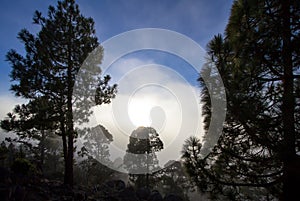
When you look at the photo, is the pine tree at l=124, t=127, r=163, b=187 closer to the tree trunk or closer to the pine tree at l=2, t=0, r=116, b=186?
the pine tree at l=2, t=0, r=116, b=186

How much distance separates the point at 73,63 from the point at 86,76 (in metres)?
0.99

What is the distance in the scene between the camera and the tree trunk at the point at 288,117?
3.56m

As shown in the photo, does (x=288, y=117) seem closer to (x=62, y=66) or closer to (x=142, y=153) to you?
(x=62, y=66)

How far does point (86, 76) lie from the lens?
11.6m

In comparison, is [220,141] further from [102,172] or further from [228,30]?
[102,172]

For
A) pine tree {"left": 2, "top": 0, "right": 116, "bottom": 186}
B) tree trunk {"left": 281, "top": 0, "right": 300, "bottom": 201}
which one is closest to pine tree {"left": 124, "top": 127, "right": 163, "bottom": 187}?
pine tree {"left": 2, "top": 0, "right": 116, "bottom": 186}

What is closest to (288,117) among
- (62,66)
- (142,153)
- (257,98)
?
(257,98)

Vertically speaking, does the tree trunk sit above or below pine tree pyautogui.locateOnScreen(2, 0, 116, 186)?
below

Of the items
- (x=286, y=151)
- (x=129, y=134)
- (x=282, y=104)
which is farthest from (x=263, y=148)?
(x=129, y=134)

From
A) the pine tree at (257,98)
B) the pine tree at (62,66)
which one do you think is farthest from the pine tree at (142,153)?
the pine tree at (257,98)

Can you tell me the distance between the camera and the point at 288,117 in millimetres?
3783

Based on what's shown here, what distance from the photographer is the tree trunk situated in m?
3.56

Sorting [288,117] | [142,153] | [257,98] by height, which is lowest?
[288,117]

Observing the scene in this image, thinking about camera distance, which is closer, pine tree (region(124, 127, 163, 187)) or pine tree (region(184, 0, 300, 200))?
pine tree (region(184, 0, 300, 200))
